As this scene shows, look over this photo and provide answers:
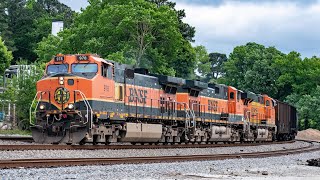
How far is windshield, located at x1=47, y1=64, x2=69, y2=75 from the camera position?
21.4 meters

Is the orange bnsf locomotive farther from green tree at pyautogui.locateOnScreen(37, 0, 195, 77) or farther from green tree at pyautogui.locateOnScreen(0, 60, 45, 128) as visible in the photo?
green tree at pyautogui.locateOnScreen(37, 0, 195, 77)

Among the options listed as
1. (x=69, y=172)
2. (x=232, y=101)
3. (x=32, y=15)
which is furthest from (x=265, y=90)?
(x=69, y=172)

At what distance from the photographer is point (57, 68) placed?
21.6 m

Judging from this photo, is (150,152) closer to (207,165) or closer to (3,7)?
(207,165)

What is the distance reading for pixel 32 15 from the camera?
92312mm

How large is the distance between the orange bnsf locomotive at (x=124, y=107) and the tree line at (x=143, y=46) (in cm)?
1301

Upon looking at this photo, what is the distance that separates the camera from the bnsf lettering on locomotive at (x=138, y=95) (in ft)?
79.1

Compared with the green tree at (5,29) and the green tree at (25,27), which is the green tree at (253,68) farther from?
the green tree at (5,29)

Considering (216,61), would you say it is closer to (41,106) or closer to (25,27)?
(25,27)

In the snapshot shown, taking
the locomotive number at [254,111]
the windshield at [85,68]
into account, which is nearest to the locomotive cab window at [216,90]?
the locomotive number at [254,111]

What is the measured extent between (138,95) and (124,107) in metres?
1.59

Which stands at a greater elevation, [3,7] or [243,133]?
[3,7]

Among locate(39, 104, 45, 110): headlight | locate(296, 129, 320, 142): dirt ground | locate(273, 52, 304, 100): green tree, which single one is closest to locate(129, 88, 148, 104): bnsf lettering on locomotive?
locate(39, 104, 45, 110): headlight

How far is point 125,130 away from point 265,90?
60453 millimetres
